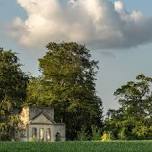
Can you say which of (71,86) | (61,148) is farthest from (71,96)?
(61,148)

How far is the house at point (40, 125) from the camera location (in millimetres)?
89438

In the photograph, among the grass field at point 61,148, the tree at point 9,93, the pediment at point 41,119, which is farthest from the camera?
the pediment at point 41,119

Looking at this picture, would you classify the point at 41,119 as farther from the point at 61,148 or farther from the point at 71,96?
the point at 61,148

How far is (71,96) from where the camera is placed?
9394 cm

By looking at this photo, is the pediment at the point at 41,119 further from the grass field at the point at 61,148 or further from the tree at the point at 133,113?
the grass field at the point at 61,148

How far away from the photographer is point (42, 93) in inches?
3725

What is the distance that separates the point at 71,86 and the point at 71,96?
1810 mm

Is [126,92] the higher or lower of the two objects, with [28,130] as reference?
higher

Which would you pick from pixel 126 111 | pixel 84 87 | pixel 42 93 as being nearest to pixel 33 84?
pixel 42 93

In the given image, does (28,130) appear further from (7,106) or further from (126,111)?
(126,111)

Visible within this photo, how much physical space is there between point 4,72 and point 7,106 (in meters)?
5.31

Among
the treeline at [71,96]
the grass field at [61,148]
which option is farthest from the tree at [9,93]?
the grass field at [61,148]

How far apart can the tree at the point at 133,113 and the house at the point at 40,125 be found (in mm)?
9136

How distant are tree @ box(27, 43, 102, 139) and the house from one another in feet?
10.5
